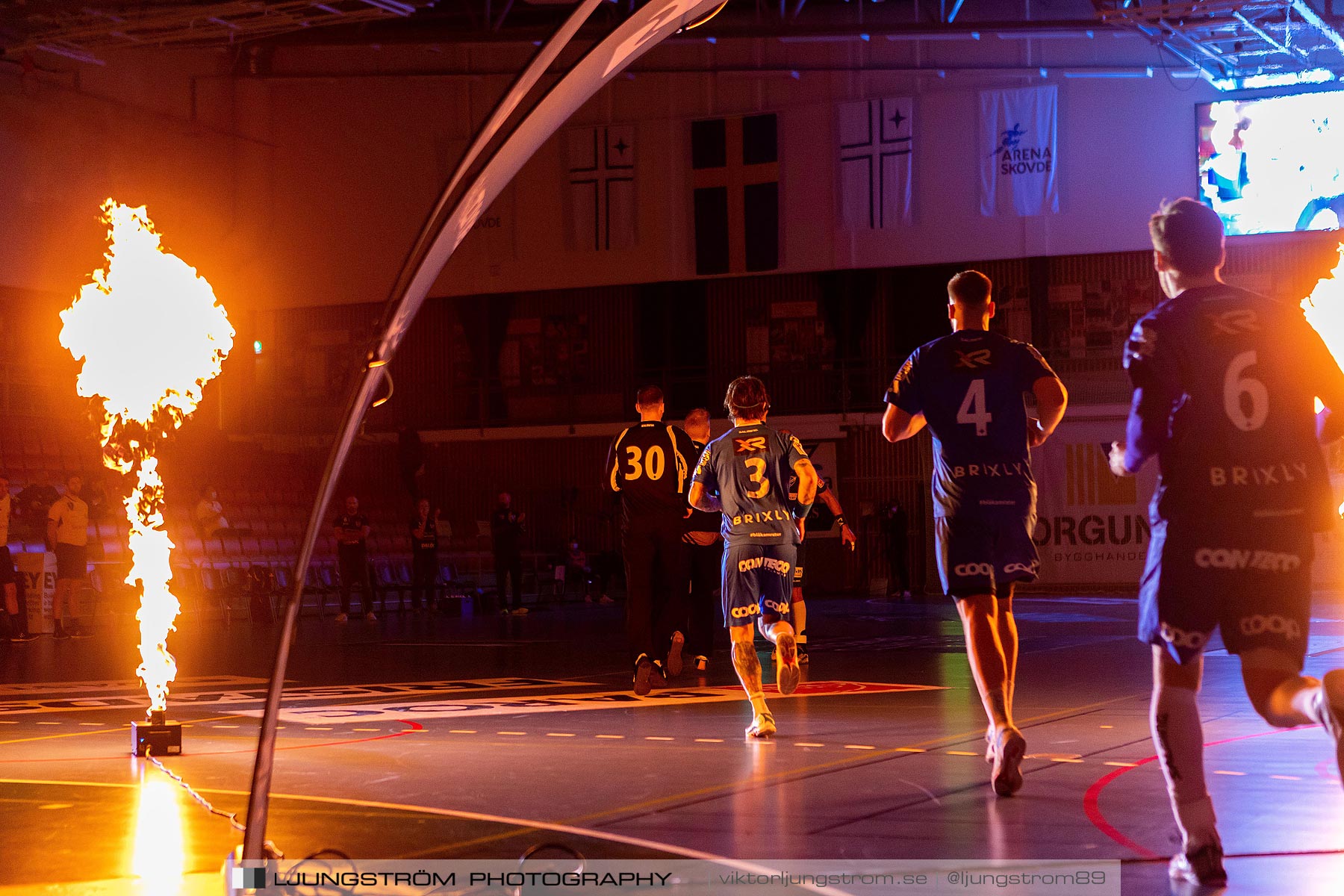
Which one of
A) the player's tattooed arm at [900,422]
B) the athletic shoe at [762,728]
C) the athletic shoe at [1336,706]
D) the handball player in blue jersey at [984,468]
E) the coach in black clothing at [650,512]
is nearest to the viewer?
the athletic shoe at [1336,706]

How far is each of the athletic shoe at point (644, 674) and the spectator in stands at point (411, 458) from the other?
2126 cm

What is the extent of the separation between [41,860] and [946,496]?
344 centimetres

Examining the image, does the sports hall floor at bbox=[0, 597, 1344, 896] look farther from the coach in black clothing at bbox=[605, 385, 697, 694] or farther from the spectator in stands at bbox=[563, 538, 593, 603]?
the spectator in stands at bbox=[563, 538, 593, 603]

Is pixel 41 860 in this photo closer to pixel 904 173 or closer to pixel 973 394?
pixel 973 394

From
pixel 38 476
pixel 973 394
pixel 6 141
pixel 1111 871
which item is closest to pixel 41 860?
pixel 1111 871

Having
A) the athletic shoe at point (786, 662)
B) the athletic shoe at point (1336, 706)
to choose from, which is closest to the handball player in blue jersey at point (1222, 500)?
the athletic shoe at point (1336, 706)

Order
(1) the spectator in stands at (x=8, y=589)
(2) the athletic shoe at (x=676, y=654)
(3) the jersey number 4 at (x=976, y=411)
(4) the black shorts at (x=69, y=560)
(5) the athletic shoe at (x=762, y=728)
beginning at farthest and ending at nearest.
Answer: (4) the black shorts at (x=69, y=560), (1) the spectator in stands at (x=8, y=589), (2) the athletic shoe at (x=676, y=654), (5) the athletic shoe at (x=762, y=728), (3) the jersey number 4 at (x=976, y=411)

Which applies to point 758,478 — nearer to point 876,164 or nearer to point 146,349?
point 146,349

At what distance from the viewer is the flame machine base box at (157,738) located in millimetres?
6617

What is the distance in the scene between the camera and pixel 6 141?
2525cm

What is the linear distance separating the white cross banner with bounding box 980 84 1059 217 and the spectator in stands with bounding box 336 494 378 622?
13765 mm

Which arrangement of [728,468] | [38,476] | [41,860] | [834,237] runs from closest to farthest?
[41,860] < [728,468] < [38,476] < [834,237]

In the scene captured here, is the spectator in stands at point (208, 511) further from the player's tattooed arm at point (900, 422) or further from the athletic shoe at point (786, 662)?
the player's tattooed arm at point (900, 422)

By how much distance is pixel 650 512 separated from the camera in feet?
31.3
